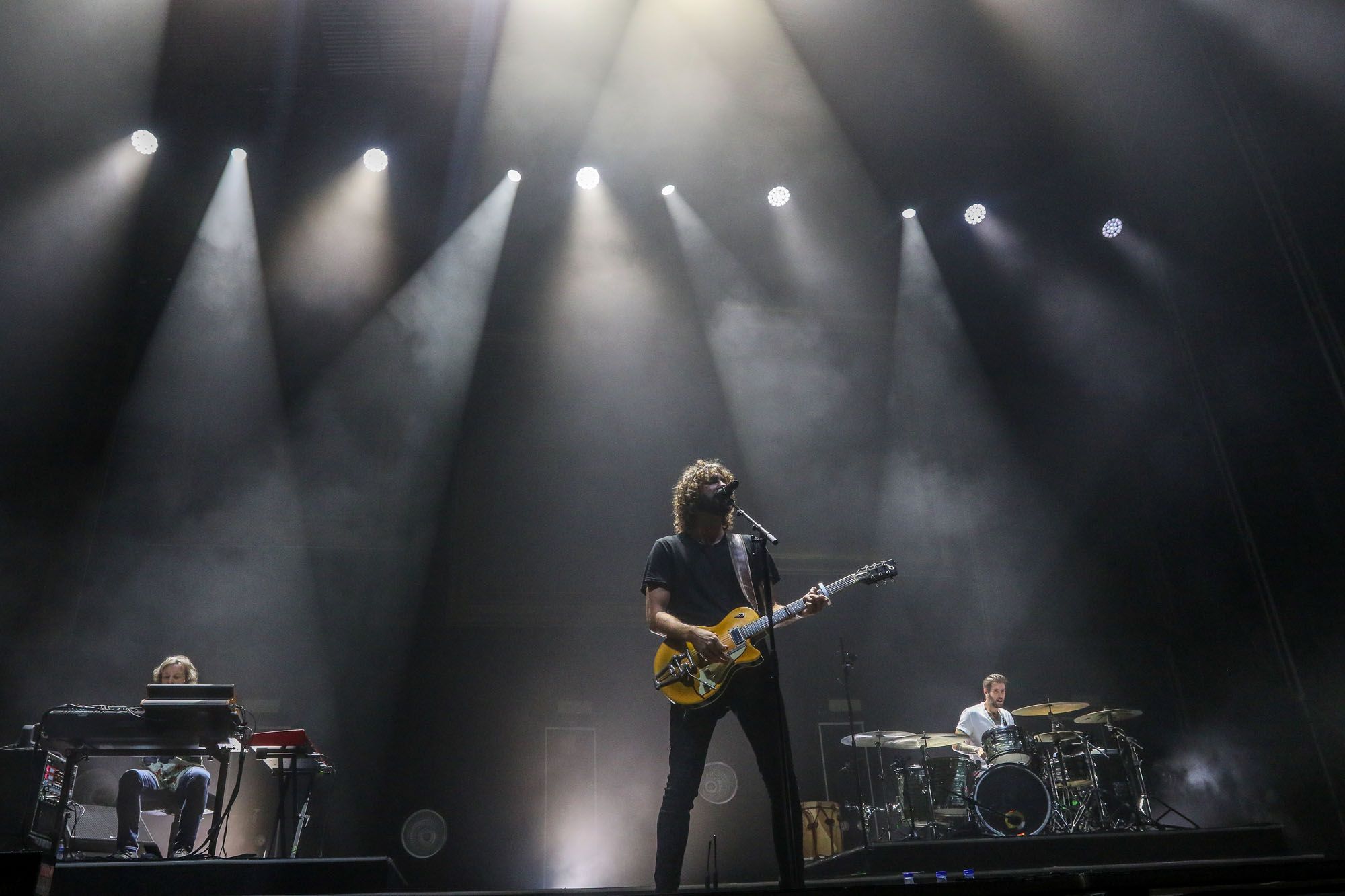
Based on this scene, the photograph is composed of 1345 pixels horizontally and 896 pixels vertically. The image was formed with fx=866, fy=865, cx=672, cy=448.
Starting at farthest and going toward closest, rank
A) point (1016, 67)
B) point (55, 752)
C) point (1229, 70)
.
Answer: point (1016, 67) < point (1229, 70) < point (55, 752)

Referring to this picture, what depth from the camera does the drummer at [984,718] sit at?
636 centimetres

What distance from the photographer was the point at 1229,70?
229 inches

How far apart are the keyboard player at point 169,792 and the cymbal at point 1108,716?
5819 mm

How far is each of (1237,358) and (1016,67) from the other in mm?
2817

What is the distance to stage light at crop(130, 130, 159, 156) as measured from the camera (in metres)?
7.33

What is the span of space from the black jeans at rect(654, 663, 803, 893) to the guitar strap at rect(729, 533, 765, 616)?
331mm

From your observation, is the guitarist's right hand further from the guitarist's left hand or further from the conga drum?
the conga drum

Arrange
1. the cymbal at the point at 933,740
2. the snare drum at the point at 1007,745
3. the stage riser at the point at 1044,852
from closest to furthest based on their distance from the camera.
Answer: the stage riser at the point at 1044,852, the snare drum at the point at 1007,745, the cymbal at the point at 933,740

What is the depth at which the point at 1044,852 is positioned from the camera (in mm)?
4320

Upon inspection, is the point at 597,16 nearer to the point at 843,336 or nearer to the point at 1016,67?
the point at 1016,67

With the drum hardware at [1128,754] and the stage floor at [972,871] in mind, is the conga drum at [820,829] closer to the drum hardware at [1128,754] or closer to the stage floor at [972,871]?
the stage floor at [972,871]

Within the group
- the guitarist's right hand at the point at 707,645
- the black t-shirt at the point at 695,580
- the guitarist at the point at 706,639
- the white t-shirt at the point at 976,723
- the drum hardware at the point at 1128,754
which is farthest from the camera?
the white t-shirt at the point at 976,723

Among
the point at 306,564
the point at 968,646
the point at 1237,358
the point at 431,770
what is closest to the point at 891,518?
the point at 968,646

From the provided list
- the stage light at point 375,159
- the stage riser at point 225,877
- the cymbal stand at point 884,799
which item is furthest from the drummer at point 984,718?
the stage light at point 375,159
